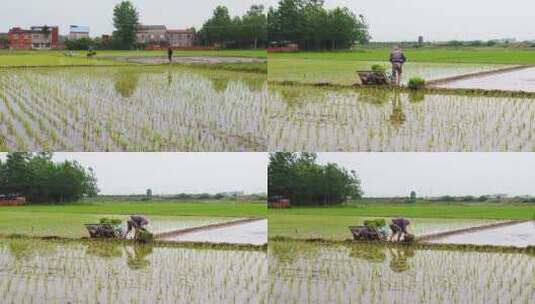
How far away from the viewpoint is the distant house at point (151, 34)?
8680mm

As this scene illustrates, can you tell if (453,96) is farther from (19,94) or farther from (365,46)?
(19,94)

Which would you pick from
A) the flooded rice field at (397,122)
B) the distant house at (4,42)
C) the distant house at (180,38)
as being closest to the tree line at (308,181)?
the flooded rice field at (397,122)

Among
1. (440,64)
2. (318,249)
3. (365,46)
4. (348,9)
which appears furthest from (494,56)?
(318,249)

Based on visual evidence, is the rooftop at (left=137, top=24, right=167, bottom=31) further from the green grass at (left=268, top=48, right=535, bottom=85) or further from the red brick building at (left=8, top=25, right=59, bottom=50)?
the green grass at (left=268, top=48, right=535, bottom=85)

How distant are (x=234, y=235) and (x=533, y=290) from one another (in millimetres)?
3876

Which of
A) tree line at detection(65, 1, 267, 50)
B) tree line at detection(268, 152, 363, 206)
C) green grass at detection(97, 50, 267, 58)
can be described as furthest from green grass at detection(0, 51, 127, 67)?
tree line at detection(268, 152, 363, 206)

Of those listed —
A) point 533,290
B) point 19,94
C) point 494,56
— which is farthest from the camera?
point 494,56

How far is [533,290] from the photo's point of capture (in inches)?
230

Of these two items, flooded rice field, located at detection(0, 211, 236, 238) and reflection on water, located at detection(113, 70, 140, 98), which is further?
flooded rice field, located at detection(0, 211, 236, 238)

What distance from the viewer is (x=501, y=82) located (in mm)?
8820

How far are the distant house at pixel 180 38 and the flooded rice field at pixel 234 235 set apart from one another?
8.53ft

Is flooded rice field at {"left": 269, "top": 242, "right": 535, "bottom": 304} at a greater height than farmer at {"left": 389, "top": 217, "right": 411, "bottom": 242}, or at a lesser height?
lesser

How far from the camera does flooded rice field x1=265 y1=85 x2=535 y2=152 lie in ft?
19.1

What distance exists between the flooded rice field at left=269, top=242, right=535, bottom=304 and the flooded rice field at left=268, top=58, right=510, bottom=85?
2.25 metres
